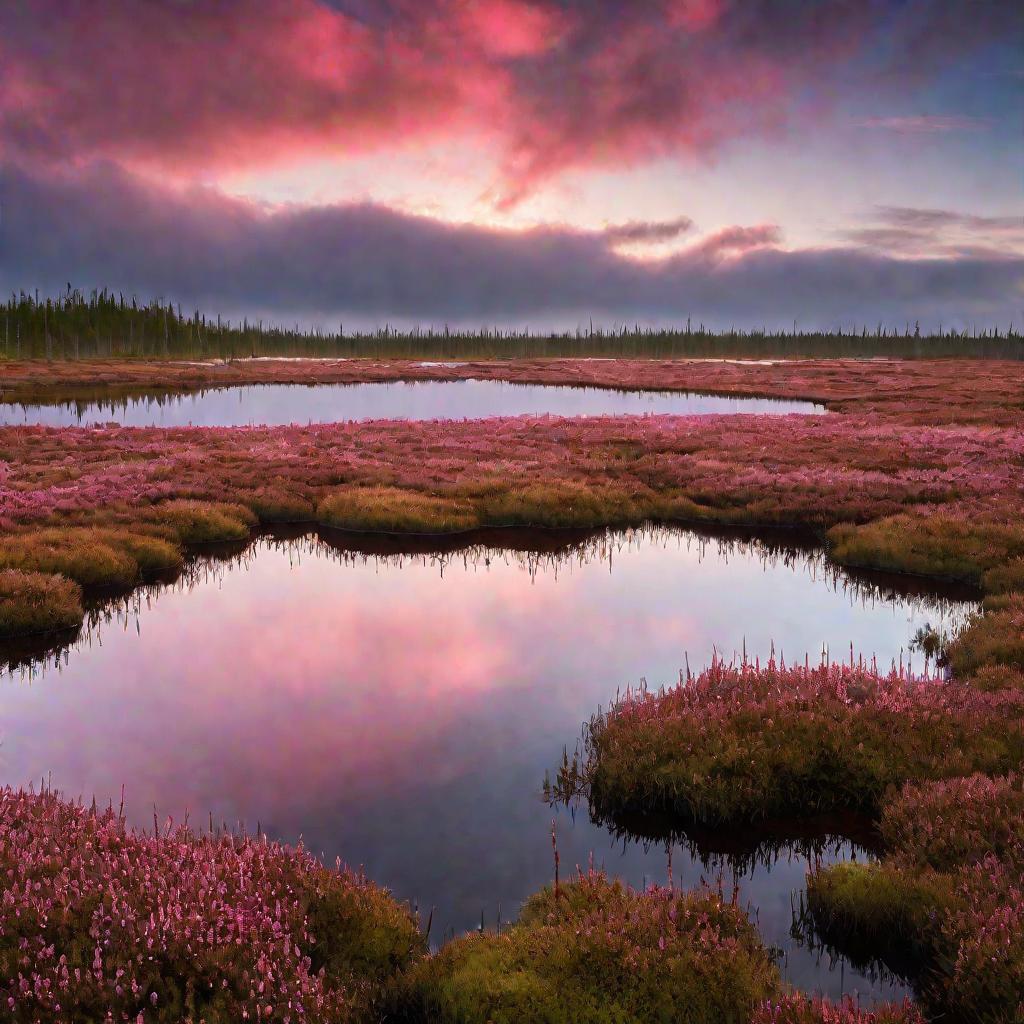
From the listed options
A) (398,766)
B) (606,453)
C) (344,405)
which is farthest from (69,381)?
(398,766)

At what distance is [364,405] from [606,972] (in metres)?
69.8

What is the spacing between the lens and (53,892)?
229 inches

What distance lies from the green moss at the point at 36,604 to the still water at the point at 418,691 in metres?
0.73

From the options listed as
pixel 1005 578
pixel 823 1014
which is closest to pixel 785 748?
pixel 823 1014

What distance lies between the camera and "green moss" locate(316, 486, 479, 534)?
23.3 m

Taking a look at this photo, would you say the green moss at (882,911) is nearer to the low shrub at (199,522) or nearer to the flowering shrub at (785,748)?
the flowering shrub at (785,748)

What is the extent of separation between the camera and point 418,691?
469 inches

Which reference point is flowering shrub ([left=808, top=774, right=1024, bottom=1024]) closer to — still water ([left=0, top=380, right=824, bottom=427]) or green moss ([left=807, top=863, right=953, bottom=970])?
green moss ([left=807, top=863, right=953, bottom=970])

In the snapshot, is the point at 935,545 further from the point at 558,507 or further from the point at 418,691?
the point at 418,691

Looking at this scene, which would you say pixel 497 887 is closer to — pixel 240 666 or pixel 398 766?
pixel 398 766

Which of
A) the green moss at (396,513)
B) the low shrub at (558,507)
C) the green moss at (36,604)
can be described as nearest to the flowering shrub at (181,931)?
the green moss at (36,604)

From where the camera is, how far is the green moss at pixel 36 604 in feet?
46.7

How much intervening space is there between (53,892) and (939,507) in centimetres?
2347

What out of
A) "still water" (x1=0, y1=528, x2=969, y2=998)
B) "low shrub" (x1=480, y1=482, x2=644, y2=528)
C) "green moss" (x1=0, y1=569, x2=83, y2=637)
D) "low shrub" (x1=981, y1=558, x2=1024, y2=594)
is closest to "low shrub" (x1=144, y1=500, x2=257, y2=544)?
"still water" (x1=0, y1=528, x2=969, y2=998)
